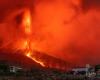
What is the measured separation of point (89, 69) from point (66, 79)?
34.4 m

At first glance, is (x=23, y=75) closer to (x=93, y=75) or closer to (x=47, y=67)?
(x=93, y=75)

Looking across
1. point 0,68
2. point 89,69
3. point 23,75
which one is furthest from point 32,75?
point 89,69


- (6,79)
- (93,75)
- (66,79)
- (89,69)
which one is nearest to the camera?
(6,79)

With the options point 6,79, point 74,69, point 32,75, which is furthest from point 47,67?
point 6,79

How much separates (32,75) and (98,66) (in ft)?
131

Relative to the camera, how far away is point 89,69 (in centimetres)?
17000

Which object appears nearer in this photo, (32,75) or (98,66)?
(32,75)

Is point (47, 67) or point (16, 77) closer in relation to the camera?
point (16, 77)

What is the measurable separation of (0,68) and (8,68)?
4350 millimetres

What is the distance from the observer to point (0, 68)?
510ft

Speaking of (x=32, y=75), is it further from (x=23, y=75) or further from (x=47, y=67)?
(x=47, y=67)

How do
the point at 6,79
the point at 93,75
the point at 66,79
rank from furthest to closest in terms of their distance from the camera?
the point at 93,75 → the point at 66,79 → the point at 6,79

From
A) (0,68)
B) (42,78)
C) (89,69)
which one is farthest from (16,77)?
(89,69)

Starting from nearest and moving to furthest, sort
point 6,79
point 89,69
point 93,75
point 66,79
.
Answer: point 6,79, point 66,79, point 93,75, point 89,69
